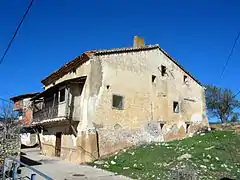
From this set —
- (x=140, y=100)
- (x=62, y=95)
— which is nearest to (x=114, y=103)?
(x=140, y=100)

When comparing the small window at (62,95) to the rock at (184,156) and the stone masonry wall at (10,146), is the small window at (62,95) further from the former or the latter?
the rock at (184,156)

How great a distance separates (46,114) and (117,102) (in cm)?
633

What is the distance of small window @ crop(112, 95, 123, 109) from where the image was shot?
22953mm

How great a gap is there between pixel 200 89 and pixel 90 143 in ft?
48.5

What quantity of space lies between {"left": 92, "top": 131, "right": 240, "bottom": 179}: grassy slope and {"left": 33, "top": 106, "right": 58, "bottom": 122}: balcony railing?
233 inches

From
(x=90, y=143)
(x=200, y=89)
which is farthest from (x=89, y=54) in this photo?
(x=200, y=89)

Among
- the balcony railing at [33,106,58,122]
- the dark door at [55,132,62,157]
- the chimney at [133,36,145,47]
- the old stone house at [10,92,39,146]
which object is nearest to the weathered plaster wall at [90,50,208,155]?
the chimney at [133,36,145,47]

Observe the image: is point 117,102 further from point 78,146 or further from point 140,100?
point 78,146

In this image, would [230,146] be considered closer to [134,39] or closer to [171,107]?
[171,107]

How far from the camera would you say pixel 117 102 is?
76.1 feet

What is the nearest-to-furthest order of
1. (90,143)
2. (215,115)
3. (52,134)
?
1. (90,143)
2. (52,134)
3. (215,115)

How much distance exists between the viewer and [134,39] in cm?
2822

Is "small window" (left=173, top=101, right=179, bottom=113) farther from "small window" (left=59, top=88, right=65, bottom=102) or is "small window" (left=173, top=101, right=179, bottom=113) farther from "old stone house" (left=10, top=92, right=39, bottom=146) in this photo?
"old stone house" (left=10, top=92, right=39, bottom=146)

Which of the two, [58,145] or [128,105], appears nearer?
[128,105]
